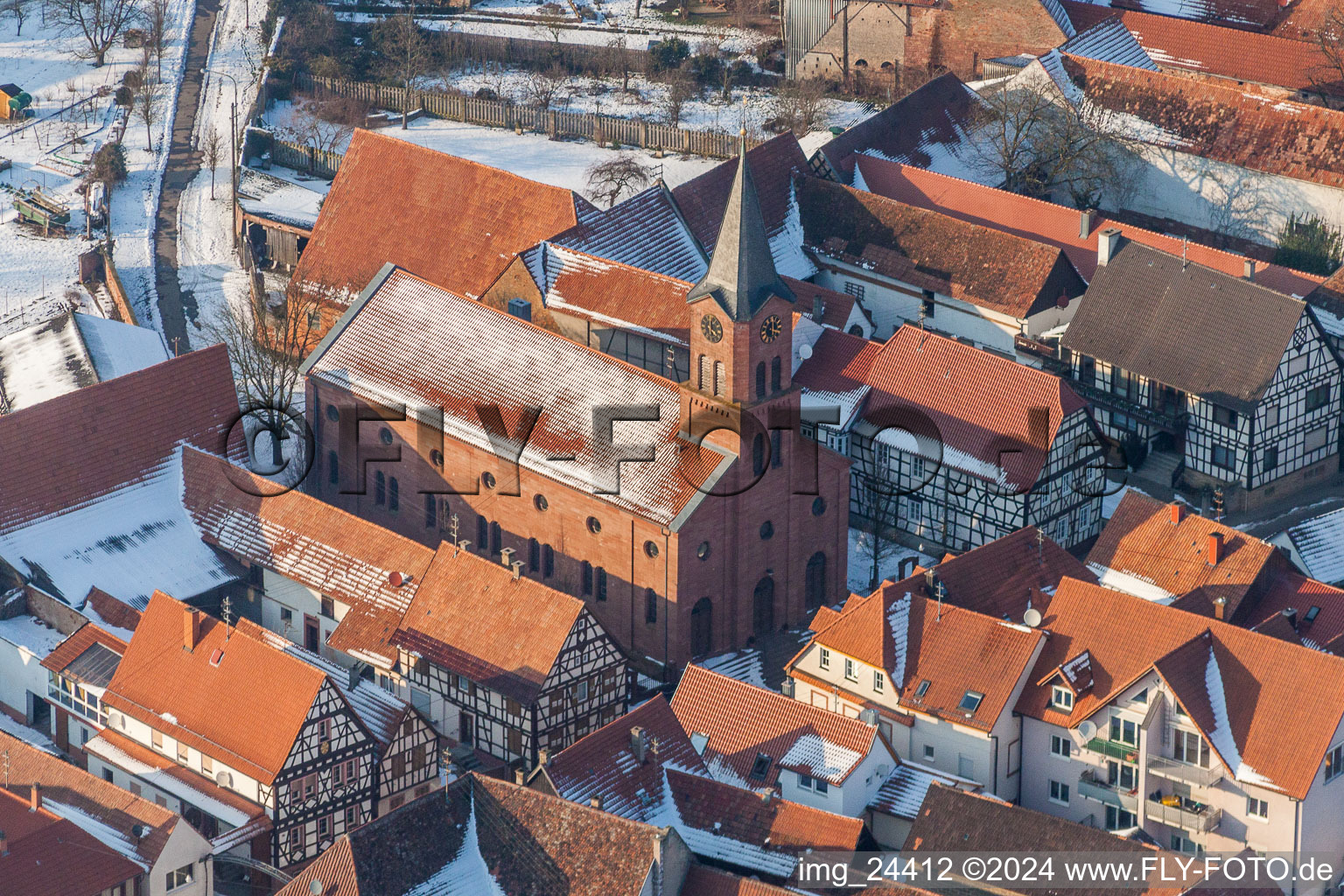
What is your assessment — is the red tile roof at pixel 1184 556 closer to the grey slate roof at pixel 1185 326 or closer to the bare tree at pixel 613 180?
the grey slate roof at pixel 1185 326

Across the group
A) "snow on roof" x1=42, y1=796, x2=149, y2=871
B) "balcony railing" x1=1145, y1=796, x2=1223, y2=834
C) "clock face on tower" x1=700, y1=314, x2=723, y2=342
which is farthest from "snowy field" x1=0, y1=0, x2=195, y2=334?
"balcony railing" x1=1145, y1=796, x2=1223, y2=834

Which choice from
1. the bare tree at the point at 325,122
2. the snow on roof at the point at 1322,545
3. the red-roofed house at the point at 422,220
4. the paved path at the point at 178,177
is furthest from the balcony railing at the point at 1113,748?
the bare tree at the point at 325,122

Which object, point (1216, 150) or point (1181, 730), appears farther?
point (1216, 150)

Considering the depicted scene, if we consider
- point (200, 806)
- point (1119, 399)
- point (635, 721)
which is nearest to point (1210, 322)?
point (1119, 399)

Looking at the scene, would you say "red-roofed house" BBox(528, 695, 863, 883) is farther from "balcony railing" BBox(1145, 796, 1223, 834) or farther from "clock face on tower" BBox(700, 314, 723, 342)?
"clock face on tower" BBox(700, 314, 723, 342)

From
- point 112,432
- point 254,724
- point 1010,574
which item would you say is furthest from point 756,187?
point 254,724

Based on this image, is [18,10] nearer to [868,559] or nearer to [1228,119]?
[1228,119]
